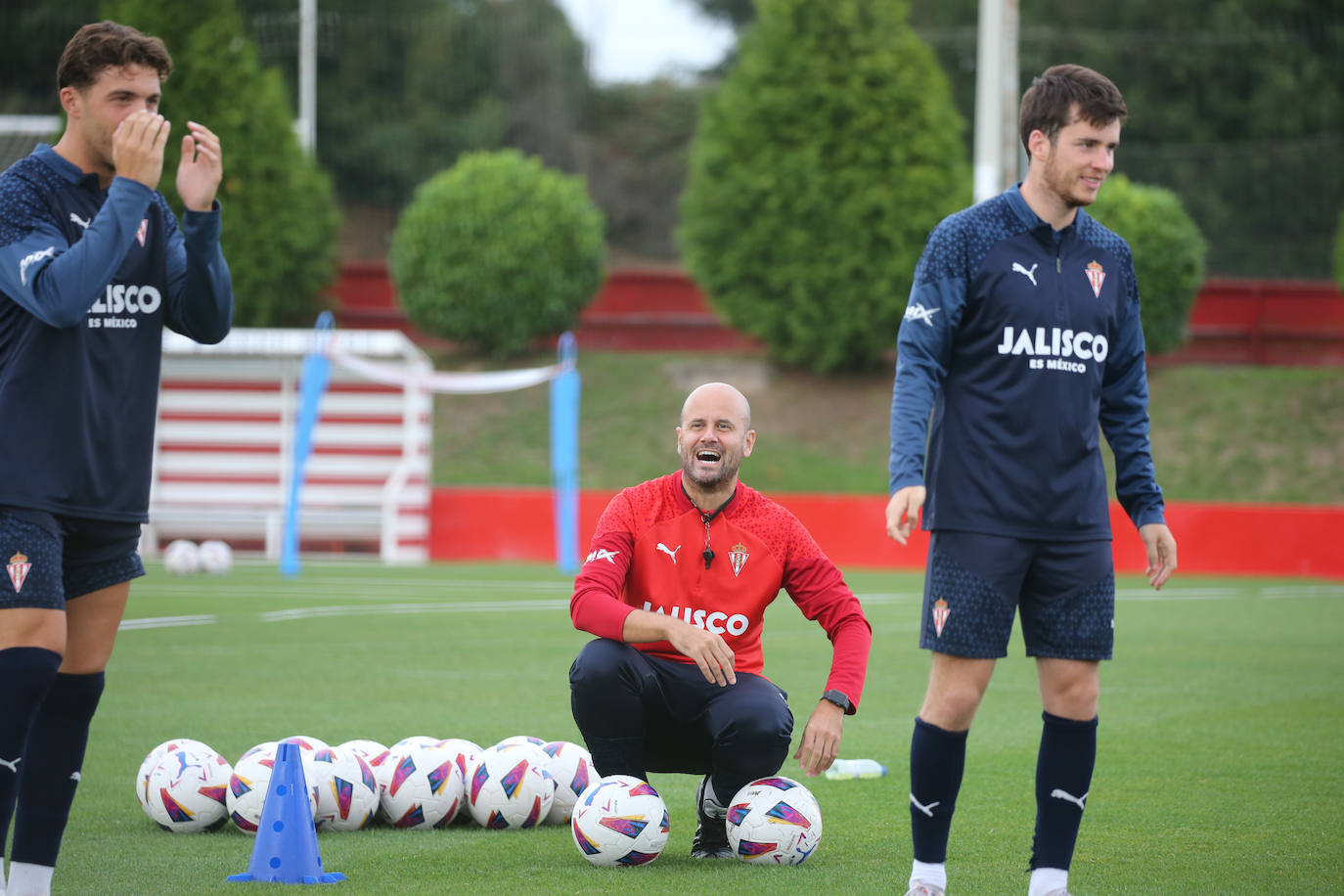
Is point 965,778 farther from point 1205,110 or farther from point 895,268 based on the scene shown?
point 1205,110

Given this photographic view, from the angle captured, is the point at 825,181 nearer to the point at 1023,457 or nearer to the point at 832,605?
the point at 832,605

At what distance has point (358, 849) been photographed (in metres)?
5.18

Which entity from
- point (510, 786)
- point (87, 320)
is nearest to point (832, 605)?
point (510, 786)

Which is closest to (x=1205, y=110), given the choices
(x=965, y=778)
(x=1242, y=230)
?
(x=1242, y=230)

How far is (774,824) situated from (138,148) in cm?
277

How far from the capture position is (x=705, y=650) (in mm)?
4582

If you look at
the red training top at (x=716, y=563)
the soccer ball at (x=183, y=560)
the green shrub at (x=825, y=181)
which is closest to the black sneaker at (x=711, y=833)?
the red training top at (x=716, y=563)

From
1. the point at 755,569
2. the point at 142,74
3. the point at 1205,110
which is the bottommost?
the point at 755,569

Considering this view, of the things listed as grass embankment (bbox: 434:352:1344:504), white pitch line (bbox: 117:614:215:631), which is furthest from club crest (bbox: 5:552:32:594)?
grass embankment (bbox: 434:352:1344:504)

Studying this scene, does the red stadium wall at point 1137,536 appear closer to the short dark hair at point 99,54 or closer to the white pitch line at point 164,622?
the white pitch line at point 164,622

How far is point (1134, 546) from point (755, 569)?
1721 centimetres

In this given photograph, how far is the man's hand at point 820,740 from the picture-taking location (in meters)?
4.67

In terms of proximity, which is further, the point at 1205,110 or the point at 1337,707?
the point at 1205,110

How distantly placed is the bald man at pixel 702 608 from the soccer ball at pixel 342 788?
2.91 feet
